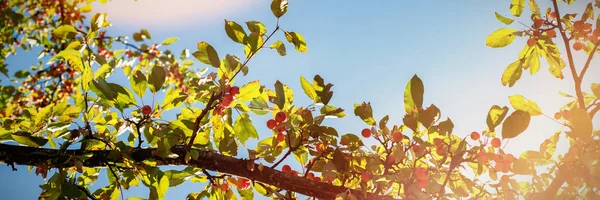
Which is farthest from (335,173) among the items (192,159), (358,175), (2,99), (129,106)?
(2,99)

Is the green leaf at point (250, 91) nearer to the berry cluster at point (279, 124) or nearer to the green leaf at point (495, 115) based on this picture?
the berry cluster at point (279, 124)

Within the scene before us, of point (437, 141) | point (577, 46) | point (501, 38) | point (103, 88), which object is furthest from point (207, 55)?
point (577, 46)

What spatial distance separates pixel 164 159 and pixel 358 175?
828mm

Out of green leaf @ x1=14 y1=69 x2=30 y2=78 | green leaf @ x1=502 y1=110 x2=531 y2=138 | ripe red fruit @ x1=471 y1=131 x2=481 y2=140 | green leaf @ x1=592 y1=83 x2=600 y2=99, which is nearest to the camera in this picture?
green leaf @ x1=502 y1=110 x2=531 y2=138

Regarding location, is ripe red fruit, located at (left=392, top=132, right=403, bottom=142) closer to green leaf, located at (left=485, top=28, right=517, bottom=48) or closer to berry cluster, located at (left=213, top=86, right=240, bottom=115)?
berry cluster, located at (left=213, top=86, right=240, bottom=115)

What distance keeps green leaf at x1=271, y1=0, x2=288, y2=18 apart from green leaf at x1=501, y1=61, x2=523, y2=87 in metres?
1.28

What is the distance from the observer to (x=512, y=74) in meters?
2.20

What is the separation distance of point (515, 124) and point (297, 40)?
925mm

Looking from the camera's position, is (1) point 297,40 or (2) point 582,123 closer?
(2) point 582,123

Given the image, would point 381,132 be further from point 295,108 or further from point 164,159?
point 164,159

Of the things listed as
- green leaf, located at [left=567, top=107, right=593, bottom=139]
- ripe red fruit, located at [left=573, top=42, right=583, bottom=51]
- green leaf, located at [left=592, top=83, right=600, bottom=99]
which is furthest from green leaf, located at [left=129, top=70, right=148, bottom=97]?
ripe red fruit, located at [left=573, top=42, right=583, bottom=51]

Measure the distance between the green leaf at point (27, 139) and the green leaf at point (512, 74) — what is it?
226 centimetres

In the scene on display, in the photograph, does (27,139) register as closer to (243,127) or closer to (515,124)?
(243,127)

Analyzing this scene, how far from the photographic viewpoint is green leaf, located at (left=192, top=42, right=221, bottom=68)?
5.47 ft
